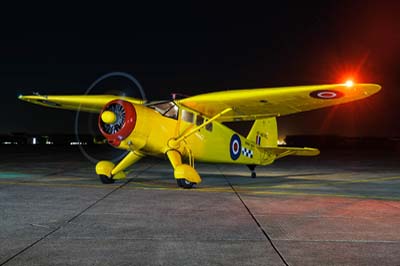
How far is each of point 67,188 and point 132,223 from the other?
5.14 meters

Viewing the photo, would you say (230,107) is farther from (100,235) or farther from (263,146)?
(100,235)

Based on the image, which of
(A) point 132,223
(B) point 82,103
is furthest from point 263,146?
(A) point 132,223

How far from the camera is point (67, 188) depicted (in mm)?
10602

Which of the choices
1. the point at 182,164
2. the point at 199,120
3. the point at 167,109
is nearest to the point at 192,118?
the point at 199,120

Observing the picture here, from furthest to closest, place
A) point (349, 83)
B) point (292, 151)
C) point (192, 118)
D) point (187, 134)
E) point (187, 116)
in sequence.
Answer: point (292, 151), point (192, 118), point (187, 116), point (187, 134), point (349, 83)

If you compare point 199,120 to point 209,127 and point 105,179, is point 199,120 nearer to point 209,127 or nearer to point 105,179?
point 209,127

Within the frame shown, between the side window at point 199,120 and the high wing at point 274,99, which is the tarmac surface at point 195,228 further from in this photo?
the side window at point 199,120

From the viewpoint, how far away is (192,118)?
41.0 feet

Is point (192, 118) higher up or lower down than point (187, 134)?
higher up

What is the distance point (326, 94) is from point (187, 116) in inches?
165

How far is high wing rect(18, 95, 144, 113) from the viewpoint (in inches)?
549

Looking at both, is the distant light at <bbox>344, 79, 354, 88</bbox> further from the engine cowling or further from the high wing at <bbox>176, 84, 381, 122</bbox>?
the engine cowling

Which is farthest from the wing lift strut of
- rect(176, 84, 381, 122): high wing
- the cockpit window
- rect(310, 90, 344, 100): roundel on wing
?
rect(310, 90, 344, 100): roundel on wing

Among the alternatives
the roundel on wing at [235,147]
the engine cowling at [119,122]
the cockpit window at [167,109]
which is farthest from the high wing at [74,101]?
the roundel on wing at [235,147]
